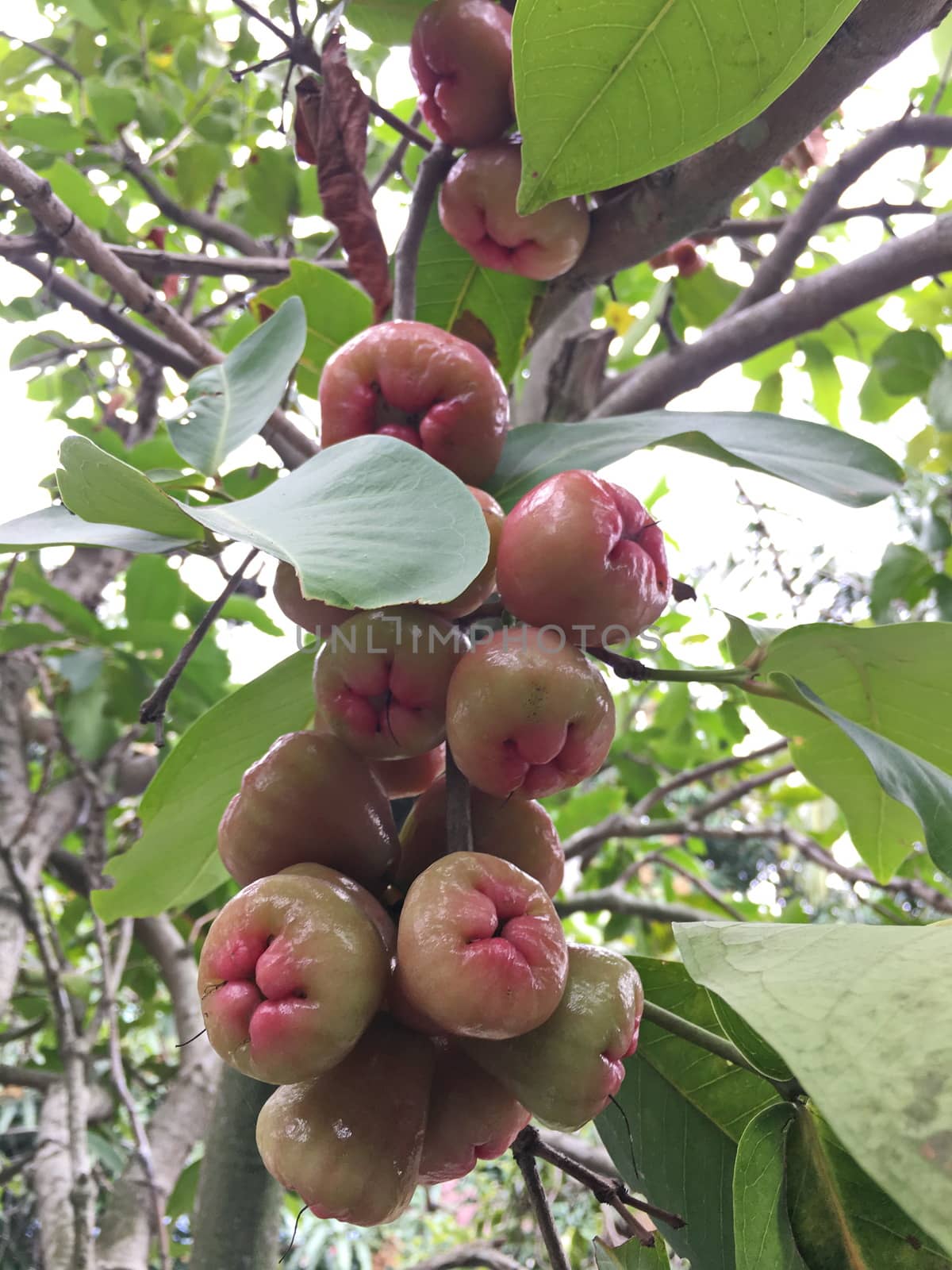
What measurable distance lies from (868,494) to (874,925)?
13.7 inches

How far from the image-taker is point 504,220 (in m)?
0.74

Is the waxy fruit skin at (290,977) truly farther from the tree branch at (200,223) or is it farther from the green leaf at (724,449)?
the tree branch at (200,223)

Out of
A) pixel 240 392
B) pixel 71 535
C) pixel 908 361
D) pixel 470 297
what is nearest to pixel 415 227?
pixel 470 297

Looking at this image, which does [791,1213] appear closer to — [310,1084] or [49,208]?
[310,1084]

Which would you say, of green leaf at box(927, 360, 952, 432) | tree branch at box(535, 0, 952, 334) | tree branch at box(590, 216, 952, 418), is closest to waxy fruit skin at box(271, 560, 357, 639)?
tree branch at box(535, 0, 952, 334)

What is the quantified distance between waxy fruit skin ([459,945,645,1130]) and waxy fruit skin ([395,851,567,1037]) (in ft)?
0.07

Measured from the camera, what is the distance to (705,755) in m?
2.07

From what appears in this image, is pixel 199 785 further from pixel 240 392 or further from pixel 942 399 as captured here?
pixel 942 399

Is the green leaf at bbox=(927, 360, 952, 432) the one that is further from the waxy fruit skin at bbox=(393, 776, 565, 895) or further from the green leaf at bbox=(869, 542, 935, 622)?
the waxy fruit skin at bbox=(393, 776, 565, 895)

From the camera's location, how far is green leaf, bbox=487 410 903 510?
25.7 inches

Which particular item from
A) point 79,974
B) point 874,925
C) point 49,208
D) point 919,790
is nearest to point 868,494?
point 919,790

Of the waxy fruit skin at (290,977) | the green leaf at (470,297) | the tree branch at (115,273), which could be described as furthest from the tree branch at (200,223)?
the waxy fruit skin at (290,977)

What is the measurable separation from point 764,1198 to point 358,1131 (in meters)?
0.19

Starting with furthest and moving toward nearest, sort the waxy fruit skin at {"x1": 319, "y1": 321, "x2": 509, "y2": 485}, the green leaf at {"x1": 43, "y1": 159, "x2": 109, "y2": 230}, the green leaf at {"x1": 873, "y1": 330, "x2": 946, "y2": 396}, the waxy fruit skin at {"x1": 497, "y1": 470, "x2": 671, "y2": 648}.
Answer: the green leaf at {"x1": 873, "y1": 330, "x2": 946, "y2": 396} < the green leaf at {"x1": 43, "y1": 159, "x2": 109, "y2": 230} < the waxy fruit skin at {"x1": 319, "y1": 321, "x2": 509, "y2": 485} < the waxy fruit skin at {"x1": 497, "y1": 470, "x2": 671, "y2": 648}
